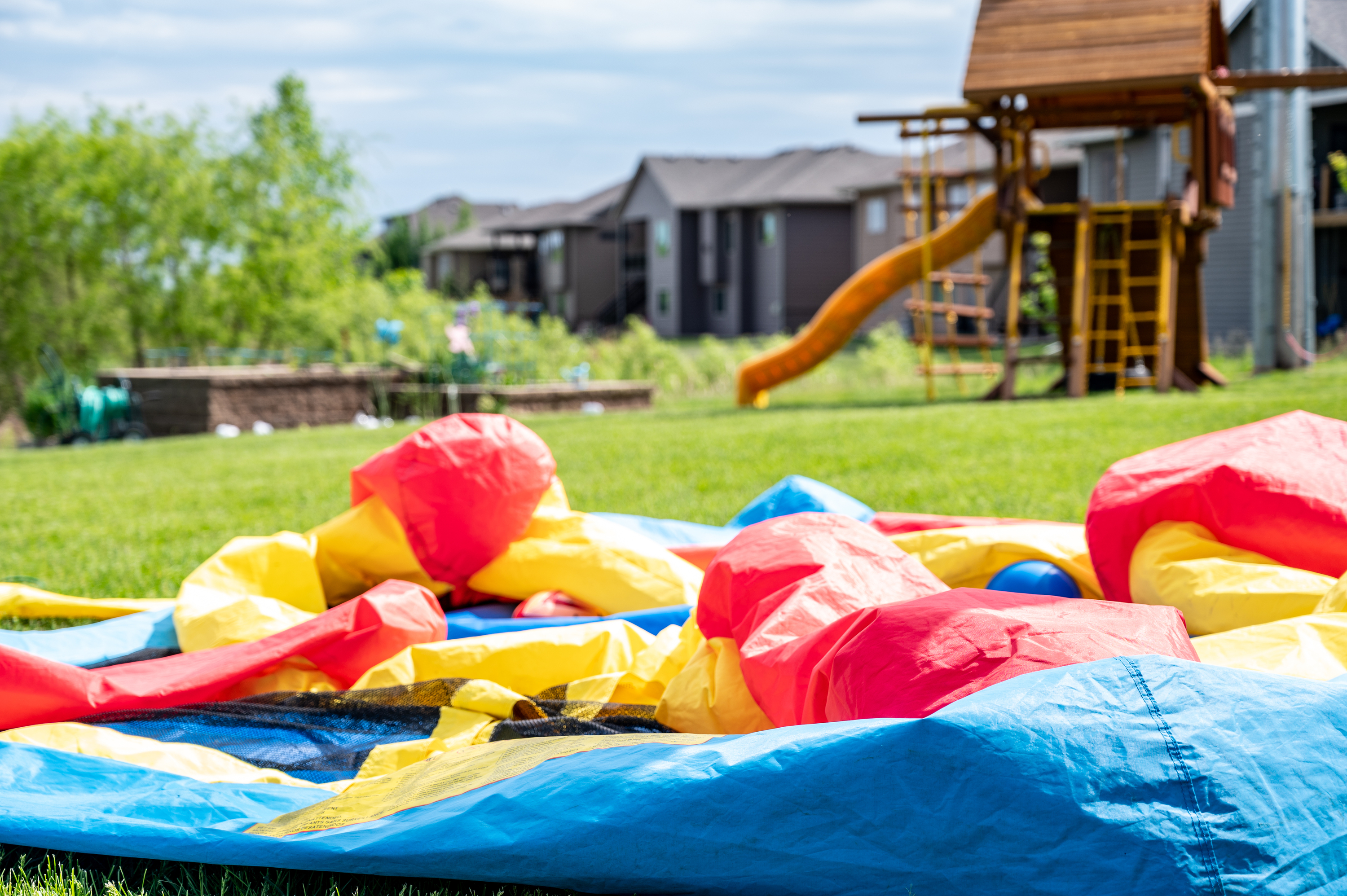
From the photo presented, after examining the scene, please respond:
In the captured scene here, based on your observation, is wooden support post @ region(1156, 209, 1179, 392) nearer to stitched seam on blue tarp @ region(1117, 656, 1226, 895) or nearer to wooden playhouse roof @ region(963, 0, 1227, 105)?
wooden playhouse roof @ region(963, 0, 1227, 105)

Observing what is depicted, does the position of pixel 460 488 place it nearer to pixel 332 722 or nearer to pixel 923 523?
pixel 332 722

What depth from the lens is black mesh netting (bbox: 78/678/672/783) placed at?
2314mm

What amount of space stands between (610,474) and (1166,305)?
6.79m

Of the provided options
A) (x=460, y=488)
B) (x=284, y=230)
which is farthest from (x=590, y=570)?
(x=284, y=230)

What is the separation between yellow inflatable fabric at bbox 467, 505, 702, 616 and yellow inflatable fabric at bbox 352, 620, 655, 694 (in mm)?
645

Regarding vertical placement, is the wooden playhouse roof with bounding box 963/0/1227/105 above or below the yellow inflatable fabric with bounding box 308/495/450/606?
above

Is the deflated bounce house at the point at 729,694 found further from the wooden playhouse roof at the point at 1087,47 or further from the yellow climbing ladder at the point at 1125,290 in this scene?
the yellow climbing ladder at the point at 1125,290

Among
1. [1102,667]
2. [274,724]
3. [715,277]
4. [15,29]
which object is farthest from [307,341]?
[715,277]

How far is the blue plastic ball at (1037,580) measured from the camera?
3.09 meters

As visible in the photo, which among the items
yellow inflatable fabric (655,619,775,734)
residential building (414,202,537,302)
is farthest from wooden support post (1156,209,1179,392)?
residential building (414,202,537,302)

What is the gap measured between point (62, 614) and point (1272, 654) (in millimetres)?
3519

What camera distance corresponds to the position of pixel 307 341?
65.4ft

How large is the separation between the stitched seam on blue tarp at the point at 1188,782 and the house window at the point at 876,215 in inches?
1387

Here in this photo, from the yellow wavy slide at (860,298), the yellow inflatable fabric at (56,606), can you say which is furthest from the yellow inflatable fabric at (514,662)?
the yellow wavy slide at (860,298)
